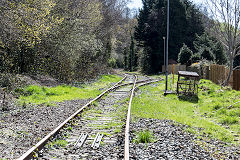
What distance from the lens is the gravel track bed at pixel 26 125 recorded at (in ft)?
17.7

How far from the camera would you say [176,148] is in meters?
5.64

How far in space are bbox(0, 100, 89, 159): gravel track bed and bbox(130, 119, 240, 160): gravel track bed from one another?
237 centimetres

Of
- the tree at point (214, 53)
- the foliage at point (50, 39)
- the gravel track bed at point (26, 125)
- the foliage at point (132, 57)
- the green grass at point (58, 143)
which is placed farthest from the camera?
the foliage at point (132, 57)

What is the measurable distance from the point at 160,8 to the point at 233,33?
111ft

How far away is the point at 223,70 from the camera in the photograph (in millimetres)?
20672

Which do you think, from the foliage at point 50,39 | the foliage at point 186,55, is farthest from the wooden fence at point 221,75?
the foliage at point 186,55

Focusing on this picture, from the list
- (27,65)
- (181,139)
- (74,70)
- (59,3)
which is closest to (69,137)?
(181,139)

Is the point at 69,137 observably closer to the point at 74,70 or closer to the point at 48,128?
the point at 48,128

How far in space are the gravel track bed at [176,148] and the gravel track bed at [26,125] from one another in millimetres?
2374

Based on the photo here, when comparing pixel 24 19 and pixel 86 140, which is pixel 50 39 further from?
pixel 86 140

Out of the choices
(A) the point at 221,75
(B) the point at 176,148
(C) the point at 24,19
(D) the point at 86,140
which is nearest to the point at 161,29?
(A) the point at 221,75

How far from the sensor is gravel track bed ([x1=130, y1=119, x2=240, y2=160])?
205 inches

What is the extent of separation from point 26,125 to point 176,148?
14.5 ft

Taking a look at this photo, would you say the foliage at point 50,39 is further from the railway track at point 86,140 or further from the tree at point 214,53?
the tree at point 214,53
